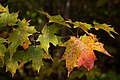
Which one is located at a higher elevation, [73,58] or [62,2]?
[73,58]

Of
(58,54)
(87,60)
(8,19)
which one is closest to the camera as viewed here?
(87,60)

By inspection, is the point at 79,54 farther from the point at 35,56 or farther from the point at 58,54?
the point at 58,54

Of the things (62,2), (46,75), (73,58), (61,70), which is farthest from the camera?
(62,2)

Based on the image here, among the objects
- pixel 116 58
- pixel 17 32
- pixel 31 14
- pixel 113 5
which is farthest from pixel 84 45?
pixel 113 5

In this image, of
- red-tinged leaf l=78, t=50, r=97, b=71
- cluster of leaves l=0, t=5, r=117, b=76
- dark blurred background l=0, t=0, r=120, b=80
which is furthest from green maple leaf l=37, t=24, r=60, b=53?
dark blurred background l=0, t=0, r=120, b=80

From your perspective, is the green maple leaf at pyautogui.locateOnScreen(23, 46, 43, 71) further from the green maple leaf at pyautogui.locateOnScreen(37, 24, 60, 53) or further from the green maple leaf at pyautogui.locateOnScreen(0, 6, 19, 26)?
the green maple leaf at pyautogui.locateOnScreen(0, 6, 19, 26)

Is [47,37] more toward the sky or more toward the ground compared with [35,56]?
more toward the sky

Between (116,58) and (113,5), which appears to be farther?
(113,5)

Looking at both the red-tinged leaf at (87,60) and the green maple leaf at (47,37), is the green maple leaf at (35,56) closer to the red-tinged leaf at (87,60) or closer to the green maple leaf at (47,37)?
the green maple leaf at (47,37)

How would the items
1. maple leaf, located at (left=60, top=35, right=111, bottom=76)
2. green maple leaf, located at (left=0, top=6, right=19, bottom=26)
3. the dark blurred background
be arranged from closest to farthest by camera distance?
1. maple leaf, located at (left=60, top=35, right=111, bottom=76)
2. green maple leaf, located at (left=0, top=6, right=19, bottom=26)
3. the dark blurred background

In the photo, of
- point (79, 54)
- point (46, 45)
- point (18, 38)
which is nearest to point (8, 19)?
point (18, 38)

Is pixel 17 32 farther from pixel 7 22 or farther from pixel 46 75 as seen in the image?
pixel 46 75
